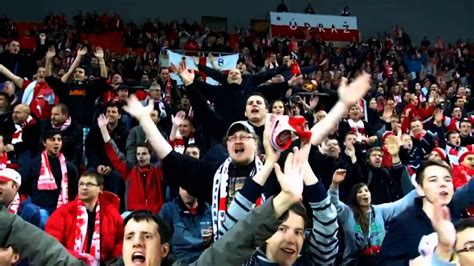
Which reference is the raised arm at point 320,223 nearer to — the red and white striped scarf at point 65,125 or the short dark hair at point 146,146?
the short dark hair at point 146,146

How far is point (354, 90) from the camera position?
3.58 meters

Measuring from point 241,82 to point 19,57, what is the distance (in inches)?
208

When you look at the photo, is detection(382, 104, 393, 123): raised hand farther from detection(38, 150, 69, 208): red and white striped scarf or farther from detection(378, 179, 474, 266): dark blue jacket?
detection(378, 179, 474, 266): dark blue jacket

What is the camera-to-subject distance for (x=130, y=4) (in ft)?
62.3

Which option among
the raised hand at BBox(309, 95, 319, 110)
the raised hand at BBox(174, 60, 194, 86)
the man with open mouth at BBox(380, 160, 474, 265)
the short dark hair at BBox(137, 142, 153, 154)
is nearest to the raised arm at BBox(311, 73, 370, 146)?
the man with open mouth at BBox(380, 160, 474, 265)

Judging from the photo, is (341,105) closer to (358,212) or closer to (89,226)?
(358,212)

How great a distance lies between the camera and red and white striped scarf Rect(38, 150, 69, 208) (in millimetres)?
5344

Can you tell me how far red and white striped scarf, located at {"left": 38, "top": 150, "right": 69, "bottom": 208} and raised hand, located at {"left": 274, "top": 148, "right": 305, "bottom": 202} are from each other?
330cm

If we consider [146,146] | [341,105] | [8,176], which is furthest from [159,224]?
[146,146]

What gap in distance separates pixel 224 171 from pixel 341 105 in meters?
0.72

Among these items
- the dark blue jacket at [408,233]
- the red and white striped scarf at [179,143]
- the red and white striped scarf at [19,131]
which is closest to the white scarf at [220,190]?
the dark blue jacket at [408,233]

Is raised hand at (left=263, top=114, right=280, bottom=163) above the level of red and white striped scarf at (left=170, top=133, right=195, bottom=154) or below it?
below

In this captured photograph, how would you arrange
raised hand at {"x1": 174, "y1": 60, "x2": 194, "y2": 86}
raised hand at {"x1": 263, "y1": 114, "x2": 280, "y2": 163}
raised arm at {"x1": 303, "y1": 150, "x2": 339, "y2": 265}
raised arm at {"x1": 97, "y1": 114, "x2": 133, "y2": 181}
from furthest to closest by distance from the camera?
raised arm at {"x1": 97, "y1": 114, "x2": 133, "y2": 181}
raised hand at {"x1": 174, "y1": 60, "x2": 194, "y2": 86}
raised arm at {"x1": 303, "y1": 150, "x2": 339, "y2": 265}
raised hand at {"x1": 263, "y1": 114, "x2": 280, "y2": 163}

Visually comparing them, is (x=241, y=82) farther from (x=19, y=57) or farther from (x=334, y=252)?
(x=19, y=57)
